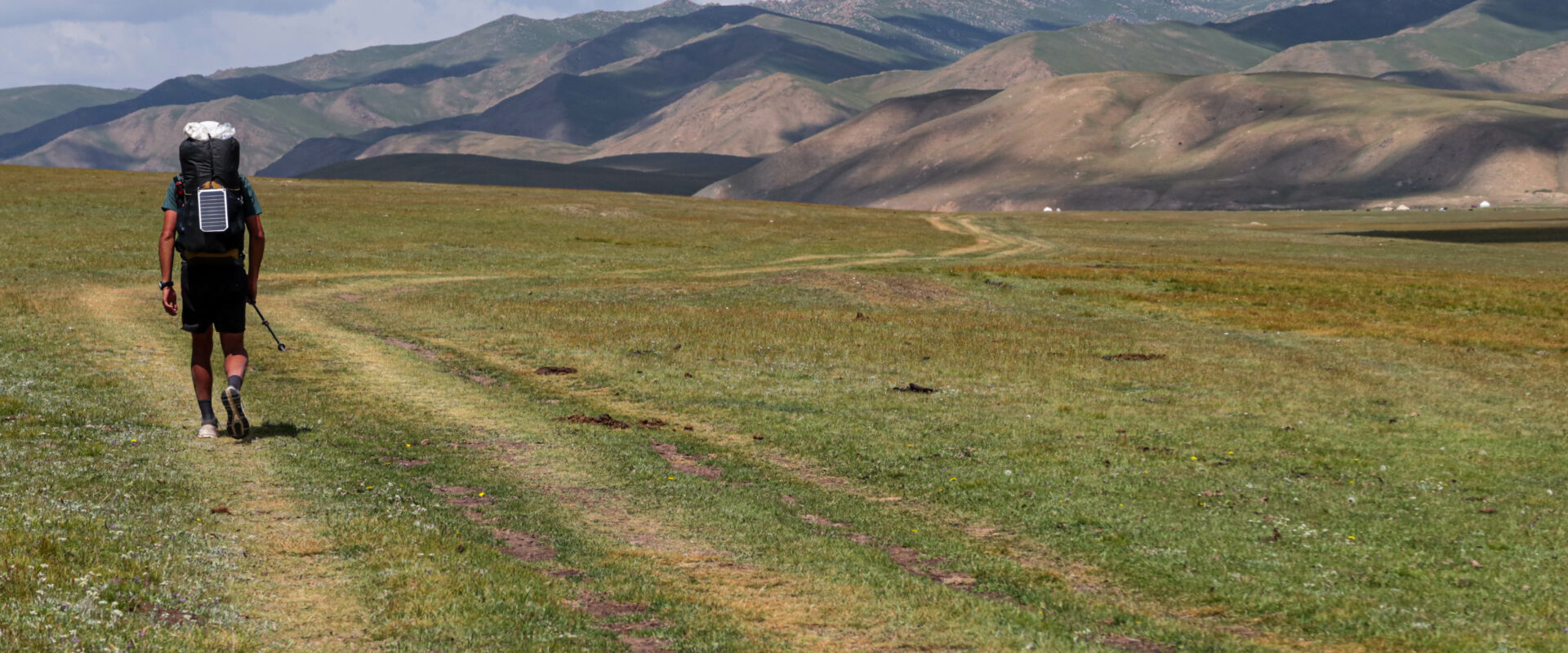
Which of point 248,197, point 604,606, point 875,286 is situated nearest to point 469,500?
point 604,606

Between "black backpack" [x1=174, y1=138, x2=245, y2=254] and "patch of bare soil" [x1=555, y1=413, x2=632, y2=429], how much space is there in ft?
24.0

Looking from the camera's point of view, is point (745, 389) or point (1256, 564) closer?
point (1256, 564)

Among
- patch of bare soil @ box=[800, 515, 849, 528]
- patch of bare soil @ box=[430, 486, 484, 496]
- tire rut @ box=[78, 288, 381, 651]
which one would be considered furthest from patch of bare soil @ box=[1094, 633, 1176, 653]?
patch of bare soil @ box=[430, 486, 484, 496]

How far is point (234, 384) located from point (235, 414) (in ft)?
1.53

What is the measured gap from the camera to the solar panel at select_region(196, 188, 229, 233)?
1675cm

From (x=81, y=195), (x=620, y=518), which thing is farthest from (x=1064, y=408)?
(x=81, y=195)

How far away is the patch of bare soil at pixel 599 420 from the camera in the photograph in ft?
72.5

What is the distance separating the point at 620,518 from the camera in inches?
596

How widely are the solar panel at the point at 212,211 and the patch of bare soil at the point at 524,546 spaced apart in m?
6.72

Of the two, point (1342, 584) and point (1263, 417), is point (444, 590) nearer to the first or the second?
point (1342, 584)

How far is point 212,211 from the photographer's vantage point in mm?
16766

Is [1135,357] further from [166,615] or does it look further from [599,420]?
[166,615]

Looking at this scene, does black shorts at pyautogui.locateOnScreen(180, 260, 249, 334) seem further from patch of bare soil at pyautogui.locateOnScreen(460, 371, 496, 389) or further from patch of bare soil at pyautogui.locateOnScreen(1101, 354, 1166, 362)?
patch of bare soil at pyautogui.locateOnScreen(1101, 354, 1166, 362)

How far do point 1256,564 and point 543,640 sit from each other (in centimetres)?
872
